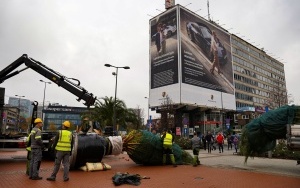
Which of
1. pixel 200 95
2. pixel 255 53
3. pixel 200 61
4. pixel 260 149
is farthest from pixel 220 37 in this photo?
pixel 260 149

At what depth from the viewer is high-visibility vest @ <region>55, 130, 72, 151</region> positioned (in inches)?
367

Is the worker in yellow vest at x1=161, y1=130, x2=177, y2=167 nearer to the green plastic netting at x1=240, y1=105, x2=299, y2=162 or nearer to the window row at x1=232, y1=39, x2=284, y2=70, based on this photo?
the green plastic netting at x1=240, y1=105, x2=299, y2=162

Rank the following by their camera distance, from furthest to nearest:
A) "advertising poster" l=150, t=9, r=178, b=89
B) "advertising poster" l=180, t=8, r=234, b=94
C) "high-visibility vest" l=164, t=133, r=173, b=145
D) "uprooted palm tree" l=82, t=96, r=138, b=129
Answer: "advertising poster" l=180, t=8, r=234, b=94, "advertising poster" l=150, t=9, r=178, b=89, "uprooted palm tree" l=82, t=96, r=138, b=129, "high-visibility vest" l=164, t=133, r=173, b=145

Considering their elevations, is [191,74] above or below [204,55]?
below

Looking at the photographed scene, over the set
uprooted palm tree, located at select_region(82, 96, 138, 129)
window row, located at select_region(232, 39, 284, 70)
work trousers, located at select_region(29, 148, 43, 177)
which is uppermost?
window row, located at select_region(232, 39, 284, 70)

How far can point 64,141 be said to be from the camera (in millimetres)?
9406

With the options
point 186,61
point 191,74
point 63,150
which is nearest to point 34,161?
point 63,150

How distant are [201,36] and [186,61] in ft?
30.5

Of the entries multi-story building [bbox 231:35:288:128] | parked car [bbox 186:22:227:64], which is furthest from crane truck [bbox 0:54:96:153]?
multi-story building [bbox 231:35:288:128]

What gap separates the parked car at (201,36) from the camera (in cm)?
6055

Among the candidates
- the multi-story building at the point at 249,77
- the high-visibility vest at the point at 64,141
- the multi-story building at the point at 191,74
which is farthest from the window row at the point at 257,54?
the high-visibility vest at the point at 64,141

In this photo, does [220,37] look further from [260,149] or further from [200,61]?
[260,149]

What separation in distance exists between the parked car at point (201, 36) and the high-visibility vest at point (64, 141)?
52.9 m

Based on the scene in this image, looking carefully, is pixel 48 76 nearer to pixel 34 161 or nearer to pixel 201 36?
pixel 34 161
